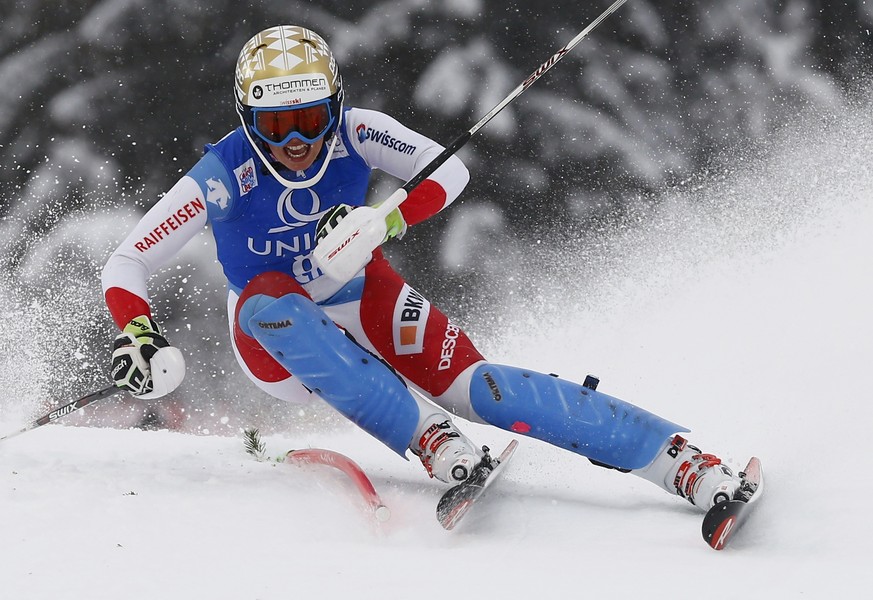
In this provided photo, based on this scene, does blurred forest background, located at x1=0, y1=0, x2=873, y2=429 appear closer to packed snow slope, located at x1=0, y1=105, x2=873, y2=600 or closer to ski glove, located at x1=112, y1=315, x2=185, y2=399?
packed snow slope, located at x1=0, y1=105, x2=873, y2=600

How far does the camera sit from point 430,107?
558 cm

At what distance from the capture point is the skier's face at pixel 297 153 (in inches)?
116

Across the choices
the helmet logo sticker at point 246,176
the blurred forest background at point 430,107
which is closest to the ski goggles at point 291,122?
the helmet logo sticker at point 246,176

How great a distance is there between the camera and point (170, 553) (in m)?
2.16

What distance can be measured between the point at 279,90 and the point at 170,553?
138 centimetres

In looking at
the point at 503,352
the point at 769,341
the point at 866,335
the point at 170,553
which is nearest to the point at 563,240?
the point at 503,352

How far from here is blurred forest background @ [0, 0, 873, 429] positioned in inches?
219

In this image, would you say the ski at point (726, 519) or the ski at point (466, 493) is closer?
the ski at point (726, 519)

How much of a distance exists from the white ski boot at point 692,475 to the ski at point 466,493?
1.48ft

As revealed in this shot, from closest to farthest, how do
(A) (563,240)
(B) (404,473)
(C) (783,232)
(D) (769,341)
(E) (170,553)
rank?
(E) (170,553) < (B) (404,473) < (D) (769,341) < (C) (783,232) < (A) (563,240)

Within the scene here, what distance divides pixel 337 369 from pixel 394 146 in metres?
0.85

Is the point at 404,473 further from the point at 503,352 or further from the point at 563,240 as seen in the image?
the point at 563,240

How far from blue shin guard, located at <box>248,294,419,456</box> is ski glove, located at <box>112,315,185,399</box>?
266mm

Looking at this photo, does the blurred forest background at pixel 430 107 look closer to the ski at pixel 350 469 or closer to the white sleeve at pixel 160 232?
the ski at pixel 350 469
